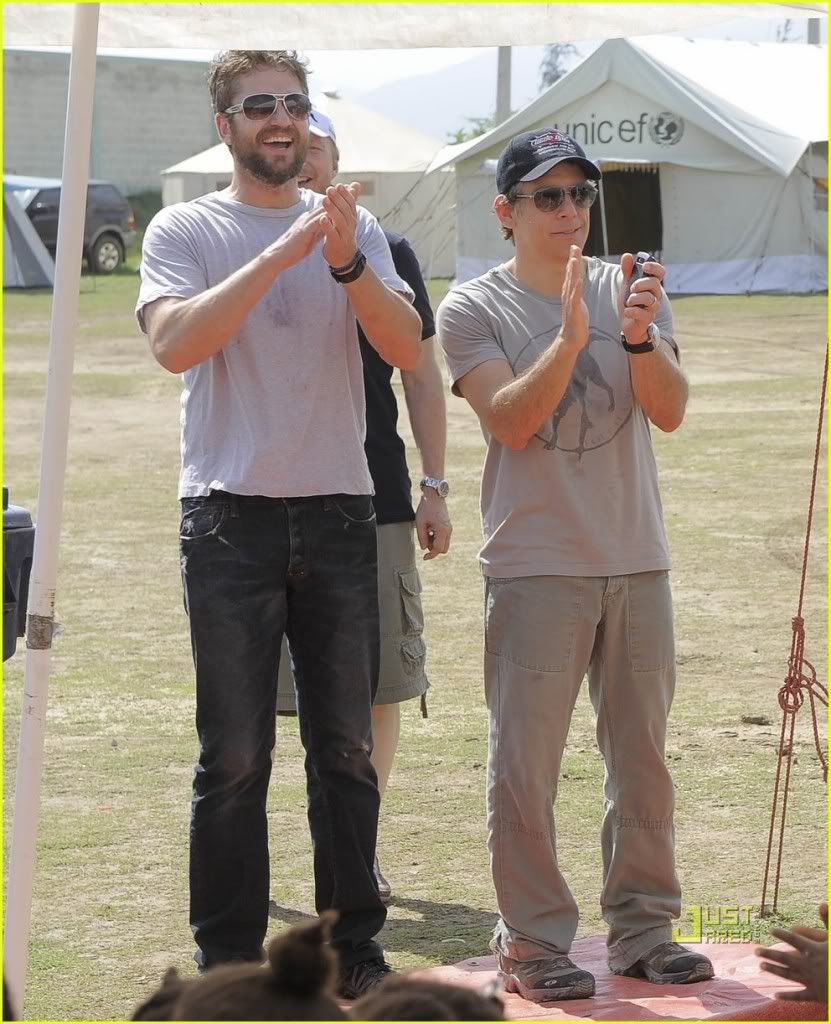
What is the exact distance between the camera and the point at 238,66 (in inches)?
143

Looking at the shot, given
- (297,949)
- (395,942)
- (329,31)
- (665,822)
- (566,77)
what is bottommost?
(395,942)

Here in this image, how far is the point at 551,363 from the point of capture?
140 inches

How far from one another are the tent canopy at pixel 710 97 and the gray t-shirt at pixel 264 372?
21255mm

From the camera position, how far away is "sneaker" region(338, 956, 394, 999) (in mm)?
3639

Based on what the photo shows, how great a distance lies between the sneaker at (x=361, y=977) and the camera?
11.9 ft

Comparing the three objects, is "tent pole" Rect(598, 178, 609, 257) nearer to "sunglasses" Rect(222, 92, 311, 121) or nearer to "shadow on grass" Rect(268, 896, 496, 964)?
"shadow on grass" Rect(268, 896, 496, 964)

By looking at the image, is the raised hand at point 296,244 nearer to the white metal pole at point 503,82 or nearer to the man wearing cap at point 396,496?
the man wearing cap at point 396,496

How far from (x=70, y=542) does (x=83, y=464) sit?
3005 millimetres

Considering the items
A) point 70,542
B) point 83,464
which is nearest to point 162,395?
point 83,464

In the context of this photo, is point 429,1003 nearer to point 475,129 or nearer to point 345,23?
point 345,23

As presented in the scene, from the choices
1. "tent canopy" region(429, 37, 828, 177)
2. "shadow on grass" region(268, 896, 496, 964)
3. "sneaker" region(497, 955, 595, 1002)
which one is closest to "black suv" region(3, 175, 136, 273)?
"tent canopy" region(429, 37, 828, 177)

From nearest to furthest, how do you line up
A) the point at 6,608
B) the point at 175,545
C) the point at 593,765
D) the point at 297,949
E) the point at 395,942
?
the point at 297,949 < the point at 6,608 < the point at 395,942 < the point at 593,765 < the point at 175,545

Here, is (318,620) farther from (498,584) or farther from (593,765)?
(593,765)

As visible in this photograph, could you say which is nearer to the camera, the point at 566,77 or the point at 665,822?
the point at 665,822
